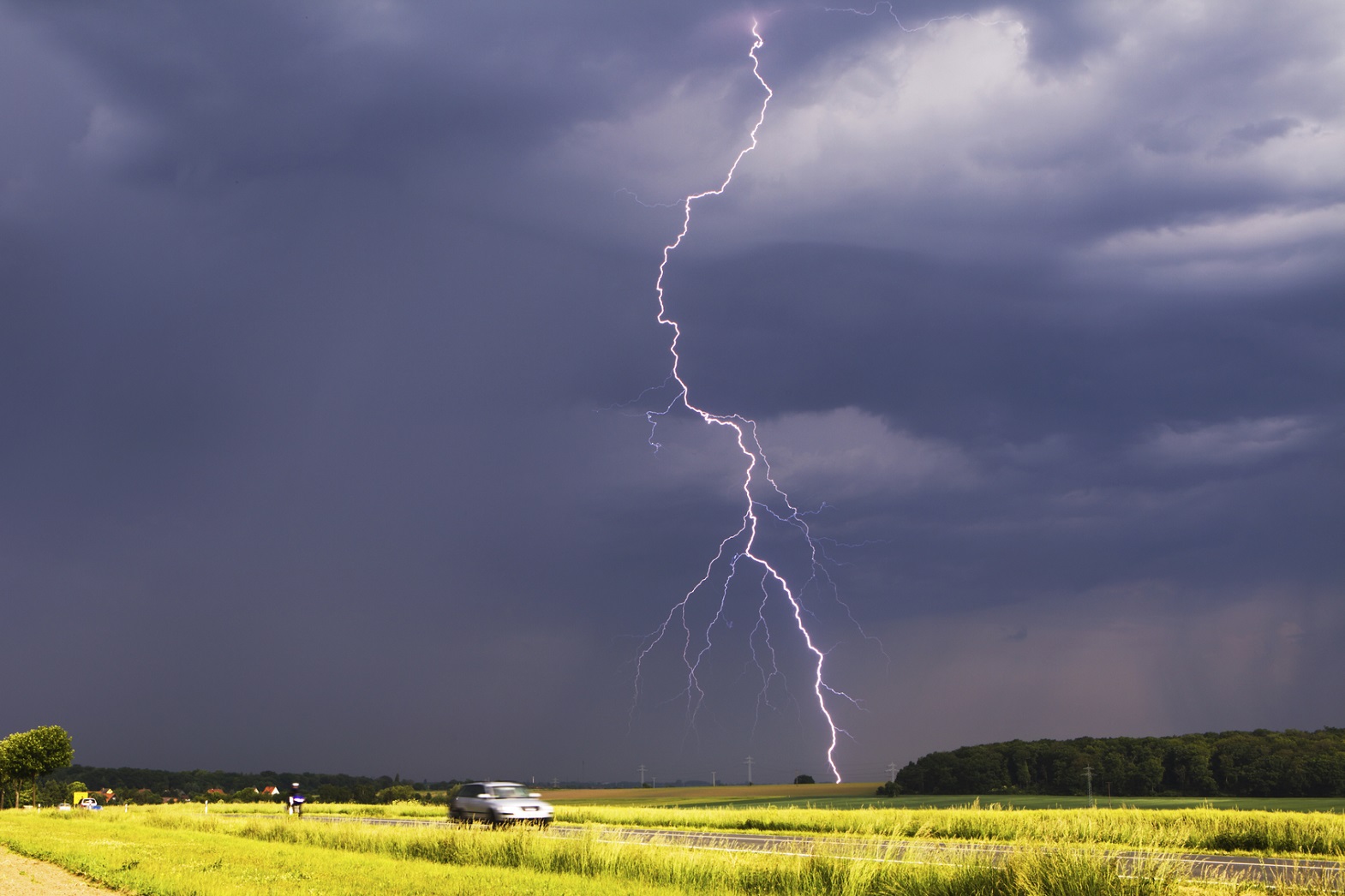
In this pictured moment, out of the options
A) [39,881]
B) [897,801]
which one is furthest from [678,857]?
[897,801]

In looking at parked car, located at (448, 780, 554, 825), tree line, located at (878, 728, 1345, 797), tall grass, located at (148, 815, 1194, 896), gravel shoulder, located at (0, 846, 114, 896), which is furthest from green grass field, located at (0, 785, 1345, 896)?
tree line, located at (878, 728, 1345, 797)

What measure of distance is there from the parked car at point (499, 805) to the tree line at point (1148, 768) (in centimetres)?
4470

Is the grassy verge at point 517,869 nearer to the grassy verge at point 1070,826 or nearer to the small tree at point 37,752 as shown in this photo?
the grassy verge at point 1070,826

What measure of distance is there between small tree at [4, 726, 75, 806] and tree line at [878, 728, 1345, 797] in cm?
5918

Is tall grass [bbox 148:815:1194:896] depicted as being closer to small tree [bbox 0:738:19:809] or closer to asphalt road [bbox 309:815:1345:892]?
asphalt road [bbox 309:815:1345:892]

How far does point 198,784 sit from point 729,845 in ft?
341

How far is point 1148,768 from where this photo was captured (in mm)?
75125

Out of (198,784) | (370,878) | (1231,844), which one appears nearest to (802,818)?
(1231,844)

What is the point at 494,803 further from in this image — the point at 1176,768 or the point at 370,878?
the point at 1176,768

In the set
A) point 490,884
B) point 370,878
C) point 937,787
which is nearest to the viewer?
point 490,884

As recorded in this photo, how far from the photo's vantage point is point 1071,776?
77.9 meters

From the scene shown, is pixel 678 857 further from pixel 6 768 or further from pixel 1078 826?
pixel 6 768

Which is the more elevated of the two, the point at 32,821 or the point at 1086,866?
the point at 1086,866

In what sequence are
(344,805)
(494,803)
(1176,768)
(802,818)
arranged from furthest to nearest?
(1176,768), (344,805), (802,818), (494,803)
